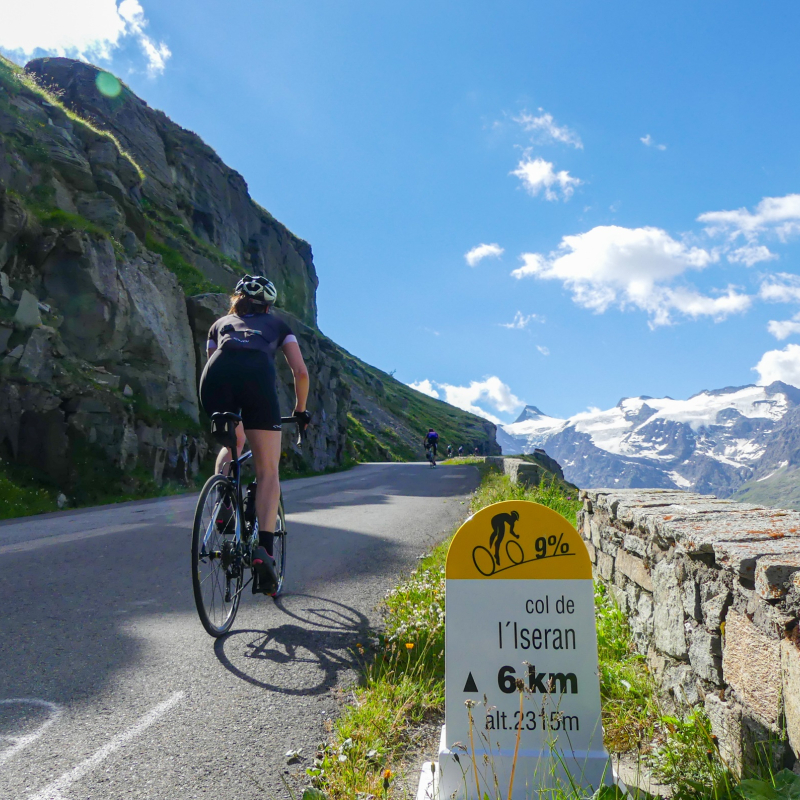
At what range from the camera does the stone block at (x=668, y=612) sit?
271 cm

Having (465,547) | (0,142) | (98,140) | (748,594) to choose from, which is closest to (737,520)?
(748,594)

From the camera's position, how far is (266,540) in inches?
160

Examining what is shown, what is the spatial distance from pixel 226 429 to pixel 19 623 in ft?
6.15

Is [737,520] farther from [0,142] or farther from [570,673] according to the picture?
[0,142]

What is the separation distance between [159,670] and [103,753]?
827 millimetres

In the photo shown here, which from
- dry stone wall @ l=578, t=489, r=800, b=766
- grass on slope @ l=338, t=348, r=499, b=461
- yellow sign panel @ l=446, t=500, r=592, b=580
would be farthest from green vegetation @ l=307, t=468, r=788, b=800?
grass on slope @ l=338, t=348, r=499, b=461

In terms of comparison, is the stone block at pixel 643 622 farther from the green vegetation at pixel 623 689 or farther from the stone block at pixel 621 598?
the stone block at pixel 621 598

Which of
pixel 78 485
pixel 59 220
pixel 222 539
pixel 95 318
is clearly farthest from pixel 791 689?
pixel 59 220

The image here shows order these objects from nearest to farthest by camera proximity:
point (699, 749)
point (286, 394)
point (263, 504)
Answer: point (699, 749), point (263, 504), point (286, 394)

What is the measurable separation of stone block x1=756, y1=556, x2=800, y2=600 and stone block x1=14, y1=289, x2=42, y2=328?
14.7m

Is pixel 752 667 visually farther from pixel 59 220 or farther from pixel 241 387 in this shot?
pixel 59 220

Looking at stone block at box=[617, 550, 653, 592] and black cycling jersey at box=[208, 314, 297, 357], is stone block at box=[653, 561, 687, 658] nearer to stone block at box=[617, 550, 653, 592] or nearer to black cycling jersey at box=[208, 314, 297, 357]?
stone block at box=[617, 550, 653, 592]

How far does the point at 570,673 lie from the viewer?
7.63ft

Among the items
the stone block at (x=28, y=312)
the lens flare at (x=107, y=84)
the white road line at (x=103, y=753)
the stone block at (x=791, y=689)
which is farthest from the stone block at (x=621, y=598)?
the lens flare at (x=107, y=84)
